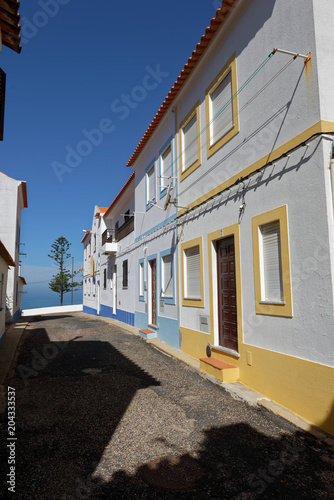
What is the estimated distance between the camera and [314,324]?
14.3ft

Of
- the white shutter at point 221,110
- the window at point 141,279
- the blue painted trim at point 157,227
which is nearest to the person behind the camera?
the white shutter at point 221,110

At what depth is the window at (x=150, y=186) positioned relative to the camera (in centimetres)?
1214

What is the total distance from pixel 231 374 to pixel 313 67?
4.82 meters

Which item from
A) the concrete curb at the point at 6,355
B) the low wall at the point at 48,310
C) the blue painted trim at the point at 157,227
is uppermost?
the blue painted trim at the point at 157,227

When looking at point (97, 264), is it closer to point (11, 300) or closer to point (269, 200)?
point (11, 300)

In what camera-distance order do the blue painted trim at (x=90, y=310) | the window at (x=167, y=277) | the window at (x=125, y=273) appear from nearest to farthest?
the window at (x=167, y=277), the window at (x=125, y=273), the blue painted trim at (x=90, y=310)

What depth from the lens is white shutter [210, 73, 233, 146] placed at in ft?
22.6

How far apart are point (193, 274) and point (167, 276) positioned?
207 centimetres

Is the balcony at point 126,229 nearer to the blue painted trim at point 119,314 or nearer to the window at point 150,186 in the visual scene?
the window at point 150,186

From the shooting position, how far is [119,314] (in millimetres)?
17844

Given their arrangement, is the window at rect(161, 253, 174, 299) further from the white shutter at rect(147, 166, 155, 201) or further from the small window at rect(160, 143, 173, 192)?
the white shutter at rect(147, 166, 155, 201)

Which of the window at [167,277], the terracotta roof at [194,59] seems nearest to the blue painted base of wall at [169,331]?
the window at [167,277]

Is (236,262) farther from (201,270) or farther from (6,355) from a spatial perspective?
(6,355)

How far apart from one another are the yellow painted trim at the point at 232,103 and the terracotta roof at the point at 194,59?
0.70 m
